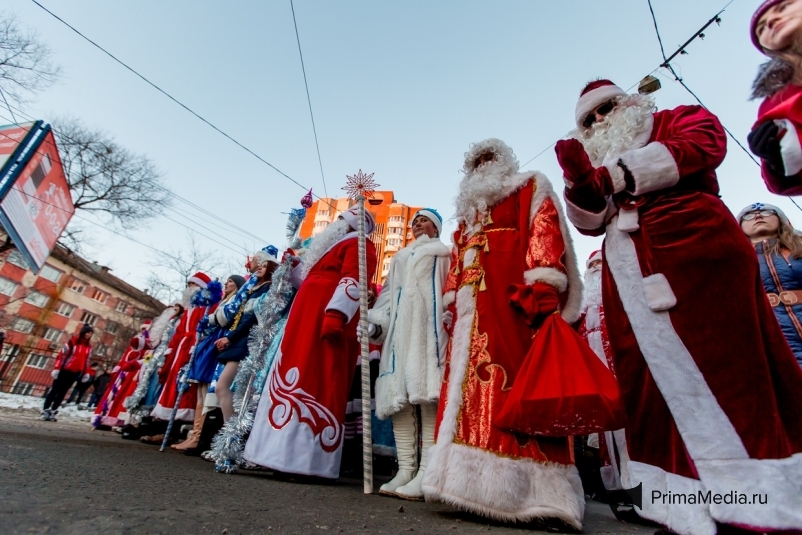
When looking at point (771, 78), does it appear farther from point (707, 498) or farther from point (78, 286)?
point (78, 286)

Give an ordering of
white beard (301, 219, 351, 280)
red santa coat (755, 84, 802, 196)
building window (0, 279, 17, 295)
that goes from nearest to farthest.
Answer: red santa coat (755, 84, 802, 196) < white beard (301, 219, 351, 280) < building window (0, 279, 17, 295)

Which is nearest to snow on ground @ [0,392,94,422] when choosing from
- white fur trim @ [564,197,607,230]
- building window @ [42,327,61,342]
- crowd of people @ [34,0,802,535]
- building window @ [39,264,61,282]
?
crowd of people @ [34,0,802,535]

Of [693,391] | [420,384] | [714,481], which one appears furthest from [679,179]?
[420,384]

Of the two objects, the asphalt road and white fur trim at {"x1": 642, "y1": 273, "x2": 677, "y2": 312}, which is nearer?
the asphalt road

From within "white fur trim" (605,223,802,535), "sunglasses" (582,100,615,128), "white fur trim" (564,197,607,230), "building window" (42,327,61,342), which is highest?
"building window" (42,327,61,342)

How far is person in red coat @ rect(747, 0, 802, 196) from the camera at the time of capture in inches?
37.4

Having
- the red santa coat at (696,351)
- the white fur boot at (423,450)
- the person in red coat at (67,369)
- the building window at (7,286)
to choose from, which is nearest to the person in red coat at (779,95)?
the red santa coat at (696,351)

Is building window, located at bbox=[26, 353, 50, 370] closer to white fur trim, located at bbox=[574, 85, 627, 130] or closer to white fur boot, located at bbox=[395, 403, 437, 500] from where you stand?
white fur boot, located at bbox=[395, 403, 437, 500]

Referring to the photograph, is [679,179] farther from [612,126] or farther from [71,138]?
[71,138]

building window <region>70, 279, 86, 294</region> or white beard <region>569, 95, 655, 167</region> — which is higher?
building window <region>70, 279, 86, 294</region>

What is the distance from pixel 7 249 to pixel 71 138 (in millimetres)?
4427

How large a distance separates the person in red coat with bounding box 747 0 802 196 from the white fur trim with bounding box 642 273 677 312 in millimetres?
425

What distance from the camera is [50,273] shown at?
36344mm

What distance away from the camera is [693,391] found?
1.34 m
